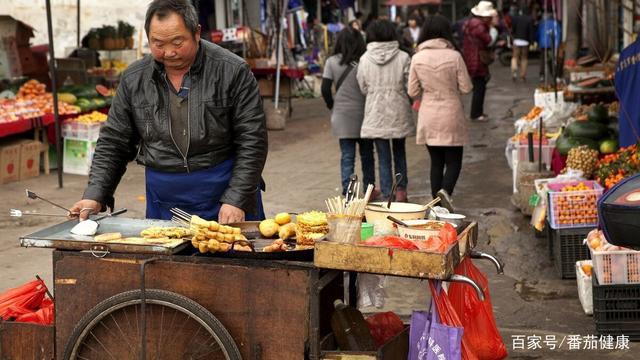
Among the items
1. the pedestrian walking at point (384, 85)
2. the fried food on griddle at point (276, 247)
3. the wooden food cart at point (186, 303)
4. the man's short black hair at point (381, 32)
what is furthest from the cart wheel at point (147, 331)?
the man's short black hair at point (381, 32)

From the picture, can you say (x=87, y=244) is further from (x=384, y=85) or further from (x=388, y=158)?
(x=388, y=158)

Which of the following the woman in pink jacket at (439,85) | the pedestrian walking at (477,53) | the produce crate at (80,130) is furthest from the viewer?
the pedestrian walking at (477,53)

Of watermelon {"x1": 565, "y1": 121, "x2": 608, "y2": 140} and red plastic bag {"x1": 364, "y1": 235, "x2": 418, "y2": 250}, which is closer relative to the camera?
red plastic bag {"x1": 364, "y1": 235, "x2": 418, "y2": 250}

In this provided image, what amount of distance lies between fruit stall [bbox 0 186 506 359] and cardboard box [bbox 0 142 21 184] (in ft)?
24.0

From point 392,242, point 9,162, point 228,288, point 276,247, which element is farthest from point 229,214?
point 9,162

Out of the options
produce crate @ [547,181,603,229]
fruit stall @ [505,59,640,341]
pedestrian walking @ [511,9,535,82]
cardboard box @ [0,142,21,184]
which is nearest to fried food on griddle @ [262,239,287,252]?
fruit stall @ [505,59,640,341]

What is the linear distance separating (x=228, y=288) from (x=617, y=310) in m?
3.00

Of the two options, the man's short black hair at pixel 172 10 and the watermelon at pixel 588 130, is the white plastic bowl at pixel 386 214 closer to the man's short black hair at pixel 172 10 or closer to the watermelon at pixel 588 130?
the man's short black hair at pixel 172 10

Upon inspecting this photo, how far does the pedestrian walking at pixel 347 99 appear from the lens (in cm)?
990

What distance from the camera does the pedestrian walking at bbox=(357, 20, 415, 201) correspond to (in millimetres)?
9453

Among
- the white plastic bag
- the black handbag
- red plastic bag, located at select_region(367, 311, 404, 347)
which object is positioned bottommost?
the white plastic bag

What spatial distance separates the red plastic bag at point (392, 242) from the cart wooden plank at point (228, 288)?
267 mm

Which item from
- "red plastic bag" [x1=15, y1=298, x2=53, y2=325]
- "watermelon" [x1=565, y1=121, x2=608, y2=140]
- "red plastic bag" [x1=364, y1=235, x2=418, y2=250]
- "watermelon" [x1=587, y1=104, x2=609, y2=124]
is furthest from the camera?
"watermelon" [x1=587, y1=104, x2=609, y2=124]

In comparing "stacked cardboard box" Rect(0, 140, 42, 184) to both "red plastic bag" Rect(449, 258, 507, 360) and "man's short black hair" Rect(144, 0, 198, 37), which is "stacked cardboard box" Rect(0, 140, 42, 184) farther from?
"red plastic bag" Rect(449, 258, 507, 360)
